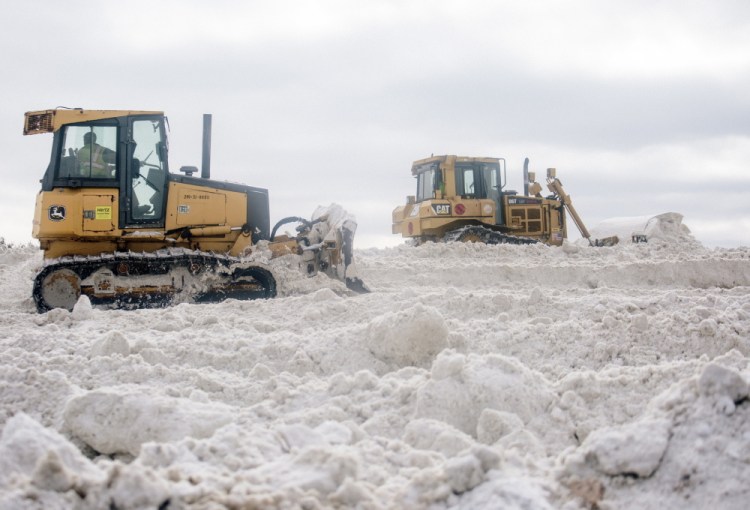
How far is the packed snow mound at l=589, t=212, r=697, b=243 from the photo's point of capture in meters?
20.5

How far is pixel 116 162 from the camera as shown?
1042 cm

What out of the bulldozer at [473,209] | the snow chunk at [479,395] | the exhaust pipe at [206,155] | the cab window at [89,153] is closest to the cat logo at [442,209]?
the bulldozer at [473,209]

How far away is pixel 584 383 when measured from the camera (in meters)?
3.90

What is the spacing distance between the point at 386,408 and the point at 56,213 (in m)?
7.77

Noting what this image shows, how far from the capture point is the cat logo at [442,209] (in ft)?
60.0

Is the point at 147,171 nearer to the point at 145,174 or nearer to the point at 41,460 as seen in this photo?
the point at 145,174

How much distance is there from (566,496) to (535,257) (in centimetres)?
1364

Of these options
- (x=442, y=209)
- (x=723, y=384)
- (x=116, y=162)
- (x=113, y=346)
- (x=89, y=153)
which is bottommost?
(x=113, y=346)

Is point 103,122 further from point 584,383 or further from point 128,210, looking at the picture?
point 584,383

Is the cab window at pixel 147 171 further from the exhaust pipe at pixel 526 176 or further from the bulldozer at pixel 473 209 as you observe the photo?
the exhaust pipe at pixel 526 176

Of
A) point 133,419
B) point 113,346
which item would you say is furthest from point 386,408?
point 113,346

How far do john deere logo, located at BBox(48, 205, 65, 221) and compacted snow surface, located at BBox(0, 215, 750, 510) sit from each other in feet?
9.30

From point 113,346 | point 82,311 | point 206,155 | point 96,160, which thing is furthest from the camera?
point 206,155

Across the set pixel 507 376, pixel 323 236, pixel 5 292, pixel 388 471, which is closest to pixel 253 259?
pixel 323 236
